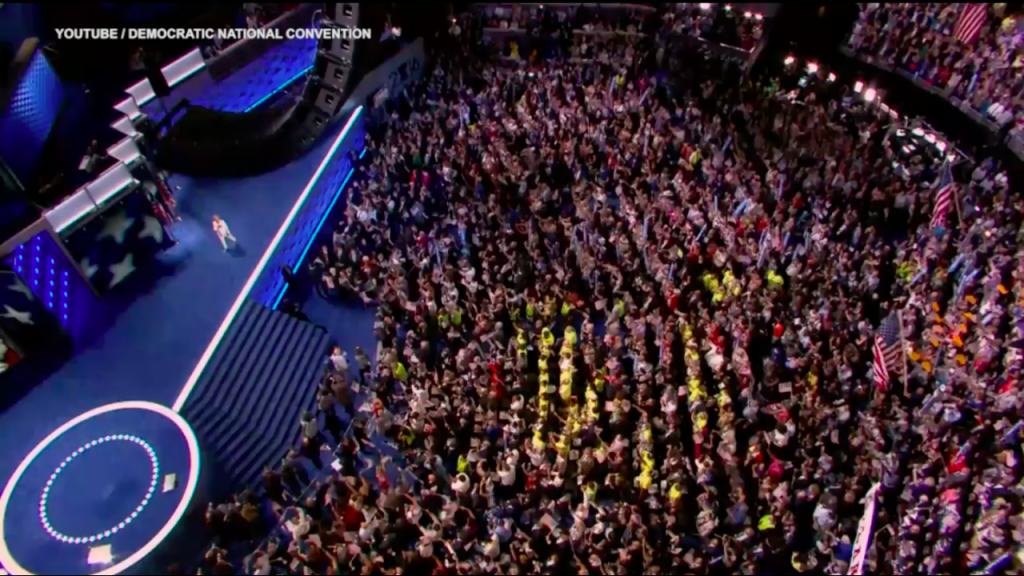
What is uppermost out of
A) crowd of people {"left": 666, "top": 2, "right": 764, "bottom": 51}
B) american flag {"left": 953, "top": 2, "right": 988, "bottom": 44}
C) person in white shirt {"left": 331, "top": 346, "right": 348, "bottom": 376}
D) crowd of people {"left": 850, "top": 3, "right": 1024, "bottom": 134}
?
american flag {"left": 953, "top": 2, "right": 988, "bottom": 44}

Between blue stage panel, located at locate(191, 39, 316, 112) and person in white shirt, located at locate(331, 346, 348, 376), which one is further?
blue stage panel, located at locate(191, 39, 316, 112)

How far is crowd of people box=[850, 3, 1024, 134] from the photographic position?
19391 millimetres

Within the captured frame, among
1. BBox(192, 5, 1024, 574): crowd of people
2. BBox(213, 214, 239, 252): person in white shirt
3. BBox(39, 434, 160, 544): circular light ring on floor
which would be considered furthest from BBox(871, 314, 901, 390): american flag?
BBox(213, 214, 239, 252): person in white shirt

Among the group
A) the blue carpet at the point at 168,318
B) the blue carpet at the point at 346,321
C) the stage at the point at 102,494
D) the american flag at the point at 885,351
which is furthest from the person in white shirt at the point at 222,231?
the american flag at the point at 885,351

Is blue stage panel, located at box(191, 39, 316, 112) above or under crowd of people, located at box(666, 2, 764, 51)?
under

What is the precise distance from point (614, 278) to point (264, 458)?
7996 mm

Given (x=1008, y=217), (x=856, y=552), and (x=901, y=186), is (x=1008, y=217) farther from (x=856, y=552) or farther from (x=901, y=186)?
(x=856, y=552)

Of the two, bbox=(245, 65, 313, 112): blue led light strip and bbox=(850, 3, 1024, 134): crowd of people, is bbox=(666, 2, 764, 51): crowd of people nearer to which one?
bbox=(850, 3, 1024, 134): crowd of people

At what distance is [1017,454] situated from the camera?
12711 mm

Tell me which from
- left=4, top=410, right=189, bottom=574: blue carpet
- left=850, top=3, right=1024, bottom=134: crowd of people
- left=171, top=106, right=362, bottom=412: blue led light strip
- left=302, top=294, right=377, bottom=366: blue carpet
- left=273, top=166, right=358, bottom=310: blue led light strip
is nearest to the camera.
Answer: left=4, top=410, right=189, bottom=574: blue carpet

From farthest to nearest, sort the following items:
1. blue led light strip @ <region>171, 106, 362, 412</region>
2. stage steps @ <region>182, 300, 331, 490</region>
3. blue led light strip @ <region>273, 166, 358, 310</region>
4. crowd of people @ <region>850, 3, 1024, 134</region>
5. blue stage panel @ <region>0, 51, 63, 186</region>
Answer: crowd of people @ <region>850, 3, 1024, 134</region>, blue led light strip @ <region>273, 166, 358, 310</region>, blue stage panel @ <region>0, 51, 63, 186</region>, blue led light strip @ <region>171, 106, 362, 412</region>, stage steps @ <region>182, 300, 331, 490</region>

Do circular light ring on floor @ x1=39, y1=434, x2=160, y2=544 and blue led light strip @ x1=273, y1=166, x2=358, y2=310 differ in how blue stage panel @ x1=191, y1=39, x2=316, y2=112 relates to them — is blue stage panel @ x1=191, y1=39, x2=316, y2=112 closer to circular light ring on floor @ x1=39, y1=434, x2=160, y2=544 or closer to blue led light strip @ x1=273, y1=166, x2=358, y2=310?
blue led light strip @ x1=273, y1=166, x2=358, y2=310

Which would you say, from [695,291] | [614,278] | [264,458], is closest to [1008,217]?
[695,291]

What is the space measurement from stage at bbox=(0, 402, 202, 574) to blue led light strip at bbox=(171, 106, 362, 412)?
2.17ft
